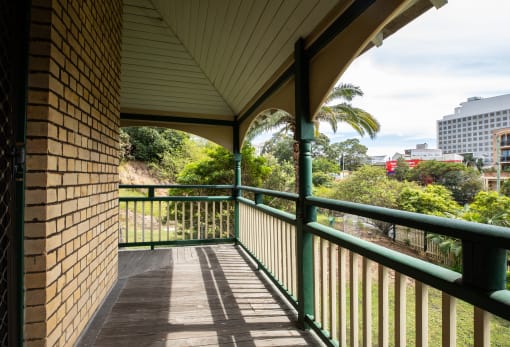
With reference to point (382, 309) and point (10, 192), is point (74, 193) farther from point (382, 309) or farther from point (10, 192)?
point (382, 309)

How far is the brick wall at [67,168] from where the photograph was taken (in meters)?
1.49

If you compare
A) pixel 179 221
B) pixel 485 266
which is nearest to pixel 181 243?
pixel 485 266

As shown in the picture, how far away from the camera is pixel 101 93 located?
249cm

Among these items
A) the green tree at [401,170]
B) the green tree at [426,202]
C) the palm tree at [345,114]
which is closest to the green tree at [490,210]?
the green tree at [426,202]

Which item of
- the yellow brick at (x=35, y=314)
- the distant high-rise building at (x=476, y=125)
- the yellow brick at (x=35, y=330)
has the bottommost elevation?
the yellow brick at (x=35, y=330)

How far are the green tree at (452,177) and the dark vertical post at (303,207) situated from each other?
14.4m

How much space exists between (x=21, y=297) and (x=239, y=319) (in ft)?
5.02

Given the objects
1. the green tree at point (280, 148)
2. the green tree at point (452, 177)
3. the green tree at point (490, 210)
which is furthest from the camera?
the green tree at point (280, 148)

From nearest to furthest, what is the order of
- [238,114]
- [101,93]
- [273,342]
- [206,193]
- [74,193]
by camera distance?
[74,193] → [273,342] → [101,93] → [238,114] → [206,193]

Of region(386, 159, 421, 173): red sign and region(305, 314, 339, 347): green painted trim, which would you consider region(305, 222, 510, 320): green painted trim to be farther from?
region(386, 159, 421, 173): red sign

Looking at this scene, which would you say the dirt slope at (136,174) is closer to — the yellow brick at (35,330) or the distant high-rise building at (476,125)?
the yellow brick at (35,330)

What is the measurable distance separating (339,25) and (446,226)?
1.36 metres

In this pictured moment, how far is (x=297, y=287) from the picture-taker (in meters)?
2.36

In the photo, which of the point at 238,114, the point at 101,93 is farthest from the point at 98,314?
the point at 238,114
